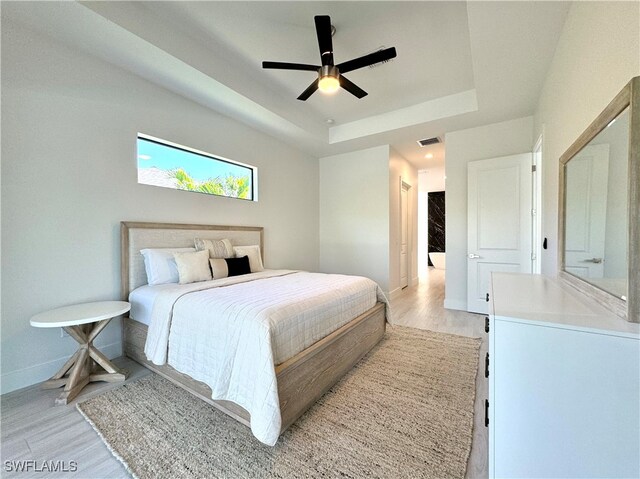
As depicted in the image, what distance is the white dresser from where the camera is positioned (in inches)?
31.3

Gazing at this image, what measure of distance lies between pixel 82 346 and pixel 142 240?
1020mm

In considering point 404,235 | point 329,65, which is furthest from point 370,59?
point 404,235

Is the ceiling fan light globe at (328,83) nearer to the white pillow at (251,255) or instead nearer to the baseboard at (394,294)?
the white pillow at (251,255)

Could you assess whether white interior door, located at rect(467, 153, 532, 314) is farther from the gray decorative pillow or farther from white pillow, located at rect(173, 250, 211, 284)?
white pillow, located at rect(173, 250, 211, 284)

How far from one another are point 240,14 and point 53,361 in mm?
→ 3261

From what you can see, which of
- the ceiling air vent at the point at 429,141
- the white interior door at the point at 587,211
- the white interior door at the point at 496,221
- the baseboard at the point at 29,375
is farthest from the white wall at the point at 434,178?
the baseboard at the point at 29,375

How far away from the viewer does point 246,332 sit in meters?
1.47

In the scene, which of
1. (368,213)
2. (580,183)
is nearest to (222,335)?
(580,183)

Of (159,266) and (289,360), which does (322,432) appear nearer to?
Result: (289,360)

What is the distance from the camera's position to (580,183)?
1.50 m

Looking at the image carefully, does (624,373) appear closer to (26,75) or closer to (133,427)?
(133,427)

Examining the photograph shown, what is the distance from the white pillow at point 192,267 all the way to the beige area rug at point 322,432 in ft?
2.88

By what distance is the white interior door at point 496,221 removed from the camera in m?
3.35

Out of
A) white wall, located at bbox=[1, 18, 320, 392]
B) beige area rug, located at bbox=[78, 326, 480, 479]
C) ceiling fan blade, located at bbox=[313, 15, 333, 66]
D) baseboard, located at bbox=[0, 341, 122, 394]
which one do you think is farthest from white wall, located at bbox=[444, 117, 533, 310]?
baseboard, located at bbox=[0, 341, 122, 394]
